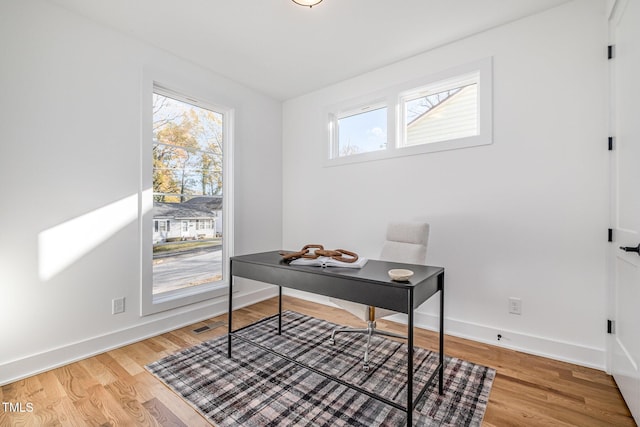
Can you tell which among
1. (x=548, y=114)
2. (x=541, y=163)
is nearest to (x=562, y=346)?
(x=541, y=163)

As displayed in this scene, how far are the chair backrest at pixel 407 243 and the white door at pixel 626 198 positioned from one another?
1.14 meters

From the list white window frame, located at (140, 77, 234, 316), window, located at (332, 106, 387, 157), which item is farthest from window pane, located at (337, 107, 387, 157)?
white window frame, located at (140, 77, 234, 316)

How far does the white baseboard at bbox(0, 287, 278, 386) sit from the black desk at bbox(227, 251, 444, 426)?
1234 millimetres

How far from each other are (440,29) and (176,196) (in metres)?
2.87

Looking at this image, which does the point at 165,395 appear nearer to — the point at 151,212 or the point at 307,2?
the point at 151,212

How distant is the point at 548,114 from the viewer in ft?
7.25

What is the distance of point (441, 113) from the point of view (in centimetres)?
278

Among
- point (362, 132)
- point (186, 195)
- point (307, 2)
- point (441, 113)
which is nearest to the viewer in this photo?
point (307, 2)

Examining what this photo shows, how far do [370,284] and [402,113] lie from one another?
2.16 m

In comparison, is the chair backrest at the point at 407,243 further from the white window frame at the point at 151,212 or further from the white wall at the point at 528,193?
the white window frame at the point at 151,212

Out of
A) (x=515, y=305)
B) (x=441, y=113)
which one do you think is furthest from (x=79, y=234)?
(x=515, y=305)

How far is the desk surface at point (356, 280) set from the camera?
142cm

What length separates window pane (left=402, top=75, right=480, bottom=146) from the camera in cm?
263

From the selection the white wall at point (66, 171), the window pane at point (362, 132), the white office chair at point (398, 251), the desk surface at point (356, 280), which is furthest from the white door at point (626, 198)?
the white wall at point (66, 171)
